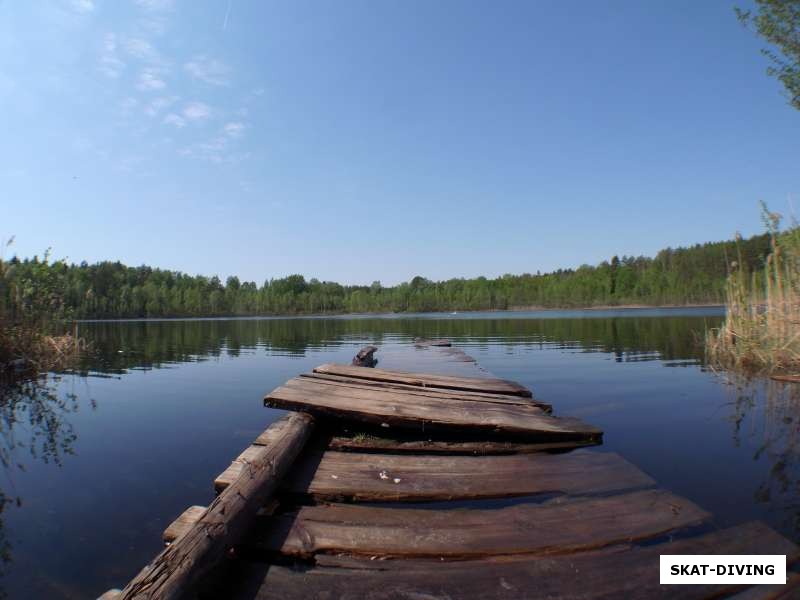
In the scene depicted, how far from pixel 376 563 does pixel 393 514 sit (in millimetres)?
633

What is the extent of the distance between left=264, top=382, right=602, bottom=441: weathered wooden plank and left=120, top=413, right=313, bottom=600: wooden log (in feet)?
4.61

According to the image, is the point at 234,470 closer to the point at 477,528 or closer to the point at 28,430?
the point at 477,528

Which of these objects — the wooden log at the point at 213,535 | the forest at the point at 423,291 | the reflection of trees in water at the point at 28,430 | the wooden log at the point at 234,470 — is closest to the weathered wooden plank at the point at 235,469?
the wooden log at the point at 234,470

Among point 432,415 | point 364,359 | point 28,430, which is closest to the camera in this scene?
point 432,415

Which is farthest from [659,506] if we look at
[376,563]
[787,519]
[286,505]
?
[286,505]

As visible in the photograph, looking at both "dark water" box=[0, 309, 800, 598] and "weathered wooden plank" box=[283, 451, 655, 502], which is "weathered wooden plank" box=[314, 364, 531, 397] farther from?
"weathered wooden plank" box=[283, 451, 655, 502]

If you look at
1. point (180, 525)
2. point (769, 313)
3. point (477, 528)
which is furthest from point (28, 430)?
point (769, 313)

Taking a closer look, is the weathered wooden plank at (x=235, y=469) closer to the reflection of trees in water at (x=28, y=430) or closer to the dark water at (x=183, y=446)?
the dark water at (x=183, y=446)

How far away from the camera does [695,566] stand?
2.58 metres

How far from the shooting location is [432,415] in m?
5.35

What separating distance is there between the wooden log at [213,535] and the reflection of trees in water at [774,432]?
405 cm

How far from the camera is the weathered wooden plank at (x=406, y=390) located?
6480mm

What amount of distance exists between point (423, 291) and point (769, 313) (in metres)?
131

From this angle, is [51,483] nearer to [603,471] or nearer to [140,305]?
[603,471]
